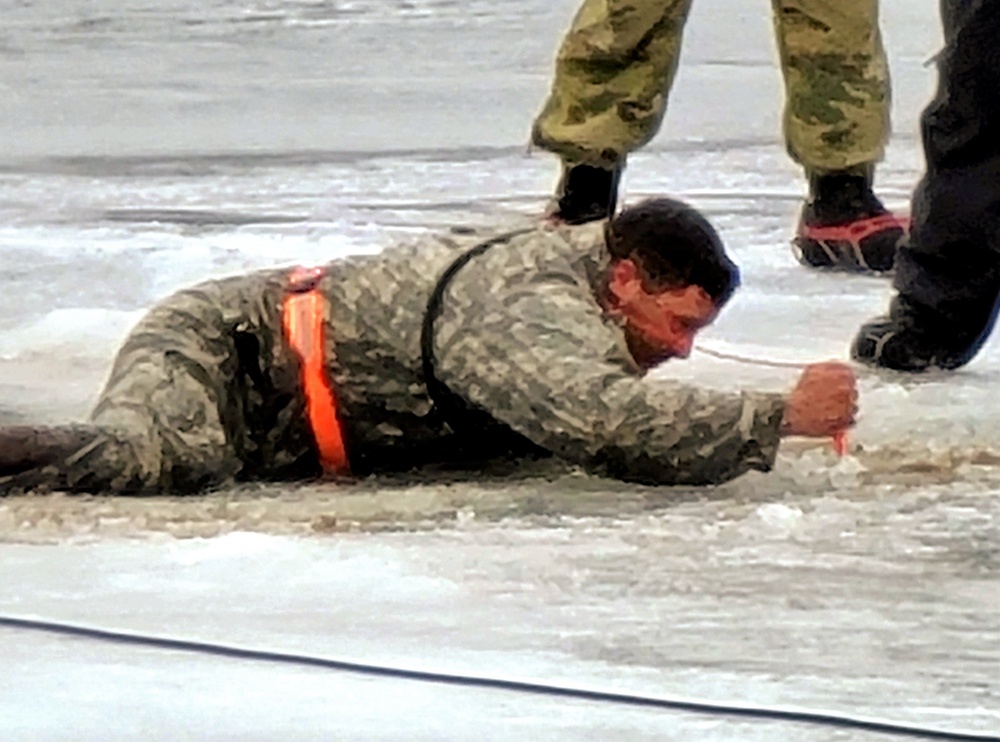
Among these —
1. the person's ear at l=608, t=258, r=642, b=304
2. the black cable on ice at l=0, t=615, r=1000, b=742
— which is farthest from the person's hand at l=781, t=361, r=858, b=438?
the black cable on ice at l=0, t=615, r=1000, b=742

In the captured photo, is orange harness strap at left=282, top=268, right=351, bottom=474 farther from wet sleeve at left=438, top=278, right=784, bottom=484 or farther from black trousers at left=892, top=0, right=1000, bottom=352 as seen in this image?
black trousers at left=892, top=0, right=1000, bottom=352

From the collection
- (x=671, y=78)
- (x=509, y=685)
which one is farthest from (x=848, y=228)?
(x=509, y=685)

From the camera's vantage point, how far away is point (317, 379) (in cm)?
110

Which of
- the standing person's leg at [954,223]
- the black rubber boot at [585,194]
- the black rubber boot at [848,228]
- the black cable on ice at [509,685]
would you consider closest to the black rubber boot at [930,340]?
the standing person's leg at [954,223]

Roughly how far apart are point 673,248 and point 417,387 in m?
0.17

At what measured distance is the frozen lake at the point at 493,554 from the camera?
80cm

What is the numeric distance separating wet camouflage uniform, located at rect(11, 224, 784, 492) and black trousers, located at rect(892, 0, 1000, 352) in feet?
1.03

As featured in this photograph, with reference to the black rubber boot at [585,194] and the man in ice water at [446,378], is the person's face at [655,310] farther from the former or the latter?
the black rubber boot at [585,194]

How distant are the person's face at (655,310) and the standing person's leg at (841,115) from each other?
0.56 metres

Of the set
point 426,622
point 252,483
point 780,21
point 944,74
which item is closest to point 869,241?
point 780,21

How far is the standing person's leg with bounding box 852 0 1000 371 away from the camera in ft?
4.04

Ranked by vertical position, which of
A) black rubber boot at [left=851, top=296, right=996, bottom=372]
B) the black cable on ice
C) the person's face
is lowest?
black rubber boot at [left=851, top=296, right=996, bottom=372]

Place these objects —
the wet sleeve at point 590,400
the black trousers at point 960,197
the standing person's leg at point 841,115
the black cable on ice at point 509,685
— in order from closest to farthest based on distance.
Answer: the black cable on ice at point 509,685, the wet sleeve at point 590,400, the black trousers at point 960,197, the standing person's leg at point 841,115

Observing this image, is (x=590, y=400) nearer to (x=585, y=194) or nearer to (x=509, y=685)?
(x=509, y=685)
